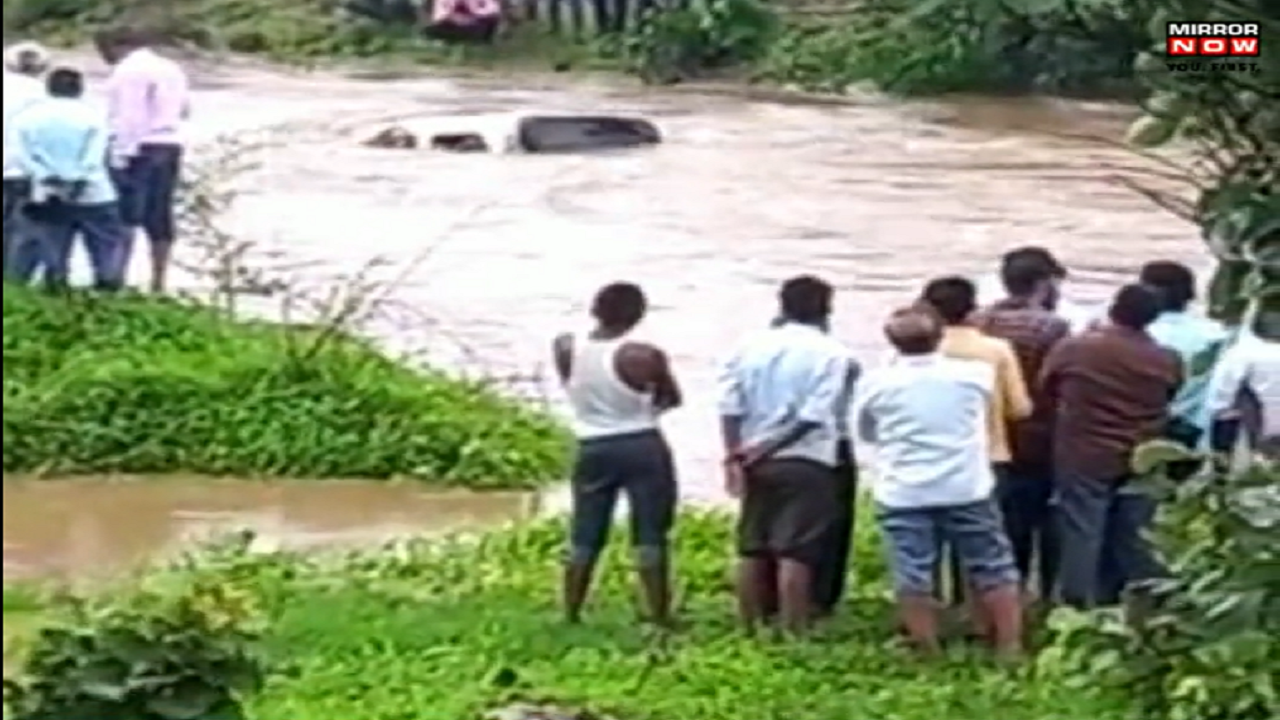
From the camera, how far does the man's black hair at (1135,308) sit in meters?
8.38

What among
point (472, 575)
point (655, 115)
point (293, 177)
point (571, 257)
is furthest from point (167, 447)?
point (655, 115)

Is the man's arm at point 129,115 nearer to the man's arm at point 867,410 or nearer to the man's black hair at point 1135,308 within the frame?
the man's arm at point 867,410

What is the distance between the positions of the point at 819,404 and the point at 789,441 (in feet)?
0.43

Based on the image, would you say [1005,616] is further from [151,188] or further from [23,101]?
[151,188]

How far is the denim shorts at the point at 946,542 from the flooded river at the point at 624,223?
2.63 metres

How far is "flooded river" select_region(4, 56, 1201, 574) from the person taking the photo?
11.0 m

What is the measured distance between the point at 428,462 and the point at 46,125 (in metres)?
2.17

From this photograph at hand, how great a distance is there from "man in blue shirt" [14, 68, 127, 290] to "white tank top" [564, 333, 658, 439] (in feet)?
13.1

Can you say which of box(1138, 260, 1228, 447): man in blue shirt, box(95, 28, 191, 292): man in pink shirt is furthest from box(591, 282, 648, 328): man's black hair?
box(95, 28, 191, 292): man in pink shirt

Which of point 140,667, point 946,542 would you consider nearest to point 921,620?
point 946,542

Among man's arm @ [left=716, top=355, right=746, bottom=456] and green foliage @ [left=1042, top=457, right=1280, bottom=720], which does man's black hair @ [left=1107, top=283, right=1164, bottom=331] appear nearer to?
man's arm @ [left=716, top=355, right=746, bottom=456]

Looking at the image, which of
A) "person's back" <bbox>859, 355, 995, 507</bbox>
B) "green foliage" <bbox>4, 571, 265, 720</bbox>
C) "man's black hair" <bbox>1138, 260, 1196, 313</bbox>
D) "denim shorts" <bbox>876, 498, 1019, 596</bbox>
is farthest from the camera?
"man's black hair" <bbox>1138, 260, 1196, 313</bbox>

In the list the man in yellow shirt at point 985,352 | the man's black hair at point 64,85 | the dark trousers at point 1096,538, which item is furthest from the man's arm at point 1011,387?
the man's black hair at point 64,85

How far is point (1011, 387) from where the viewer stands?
8.39m
